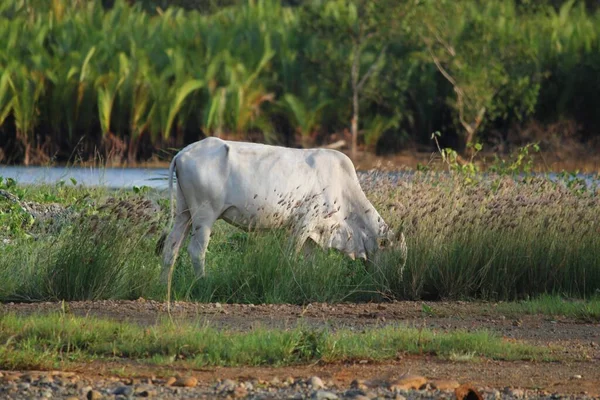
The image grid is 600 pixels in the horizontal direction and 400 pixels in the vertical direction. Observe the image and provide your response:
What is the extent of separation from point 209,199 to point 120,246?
141 centimetres

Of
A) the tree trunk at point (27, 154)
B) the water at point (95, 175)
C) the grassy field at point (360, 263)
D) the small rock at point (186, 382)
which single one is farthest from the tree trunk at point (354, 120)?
the small rock at point (186, 382)

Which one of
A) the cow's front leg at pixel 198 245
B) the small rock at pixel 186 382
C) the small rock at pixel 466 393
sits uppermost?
the small rock at pixel 466 393

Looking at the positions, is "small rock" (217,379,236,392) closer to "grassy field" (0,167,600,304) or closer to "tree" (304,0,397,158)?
"grassy field" (0,167,600,304)

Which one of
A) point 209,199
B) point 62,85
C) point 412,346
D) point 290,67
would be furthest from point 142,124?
point 412,346

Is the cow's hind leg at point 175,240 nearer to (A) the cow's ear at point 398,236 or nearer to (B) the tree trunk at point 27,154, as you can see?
(A) the cow's ear at point 398,236

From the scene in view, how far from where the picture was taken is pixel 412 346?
8.46m

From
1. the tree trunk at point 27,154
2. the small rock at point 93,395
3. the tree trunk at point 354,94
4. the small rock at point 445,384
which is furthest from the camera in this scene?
the tree trunk at point 354,94

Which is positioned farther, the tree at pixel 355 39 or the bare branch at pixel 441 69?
the tree at pixel 355 39

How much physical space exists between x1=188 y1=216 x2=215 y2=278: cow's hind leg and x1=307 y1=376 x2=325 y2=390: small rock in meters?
4.28

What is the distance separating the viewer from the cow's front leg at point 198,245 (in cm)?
1158

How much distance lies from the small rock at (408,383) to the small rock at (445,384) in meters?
0.06

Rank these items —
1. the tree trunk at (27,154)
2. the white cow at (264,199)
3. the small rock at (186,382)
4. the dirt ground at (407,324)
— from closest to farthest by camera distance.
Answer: the small rock at (186,382)
the dirt ground at (407,324)
the white cow at (264,199)
the tree trunk at (27,154)

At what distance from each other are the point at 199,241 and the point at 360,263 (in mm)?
1594

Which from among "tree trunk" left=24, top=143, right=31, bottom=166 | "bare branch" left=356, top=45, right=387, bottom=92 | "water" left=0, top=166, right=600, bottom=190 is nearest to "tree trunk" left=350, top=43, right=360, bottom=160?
"bare branch" left=356, top=45, right=387, bottom=92
